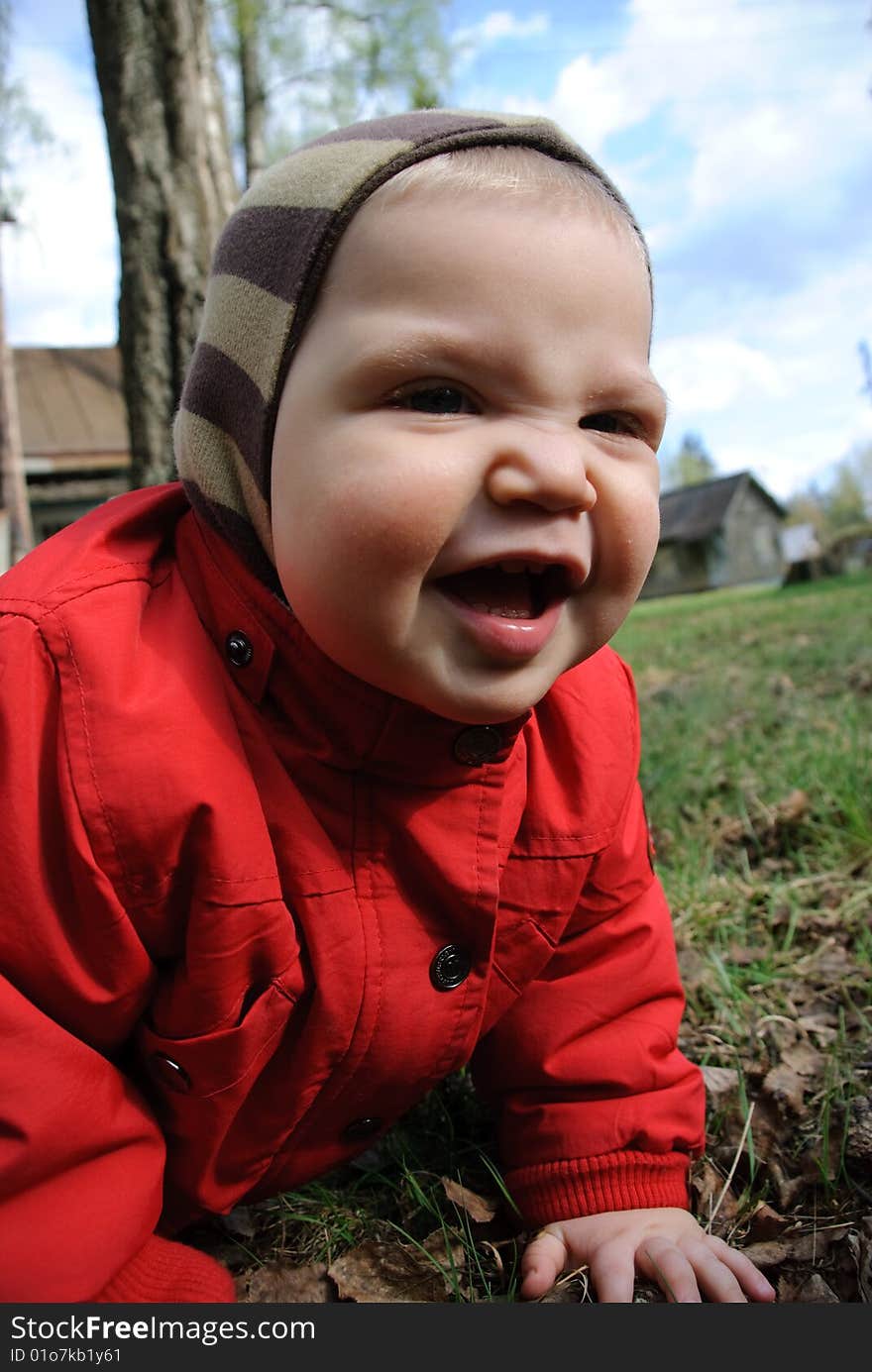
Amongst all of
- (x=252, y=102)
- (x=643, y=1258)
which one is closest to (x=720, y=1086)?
(x=643, y=1258)

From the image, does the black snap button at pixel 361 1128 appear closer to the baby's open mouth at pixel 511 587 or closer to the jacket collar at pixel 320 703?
the jacket collar at pixel 320 703

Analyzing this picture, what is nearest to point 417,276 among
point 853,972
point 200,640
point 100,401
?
point 200,640

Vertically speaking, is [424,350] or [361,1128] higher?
[424,350]

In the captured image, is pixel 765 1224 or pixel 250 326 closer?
pixel 250 326

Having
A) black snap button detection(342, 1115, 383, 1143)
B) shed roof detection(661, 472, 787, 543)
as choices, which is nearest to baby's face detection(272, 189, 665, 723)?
black snap button detection(342, 1115, 383, 1143)

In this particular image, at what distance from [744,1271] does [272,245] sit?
1.41m

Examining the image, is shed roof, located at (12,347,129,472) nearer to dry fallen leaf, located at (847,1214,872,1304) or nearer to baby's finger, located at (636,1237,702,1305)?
baby's finger, located at (636,1237,702,1305)

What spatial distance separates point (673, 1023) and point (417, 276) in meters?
1.15

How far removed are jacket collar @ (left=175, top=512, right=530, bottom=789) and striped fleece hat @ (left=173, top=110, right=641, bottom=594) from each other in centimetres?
5

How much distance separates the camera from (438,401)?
44.5 inches

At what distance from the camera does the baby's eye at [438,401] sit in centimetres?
112

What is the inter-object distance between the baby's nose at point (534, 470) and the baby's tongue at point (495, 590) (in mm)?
104

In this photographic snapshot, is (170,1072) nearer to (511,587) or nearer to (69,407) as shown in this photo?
(511,587)

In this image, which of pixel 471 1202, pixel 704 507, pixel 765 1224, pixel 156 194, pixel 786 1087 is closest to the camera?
pixel 765 1224
